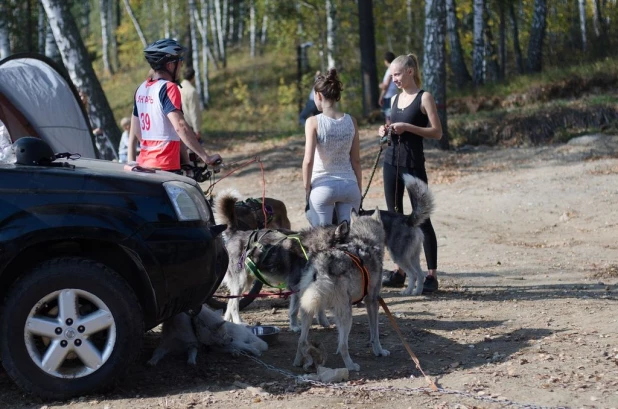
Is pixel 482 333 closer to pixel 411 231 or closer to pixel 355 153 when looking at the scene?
pixel 411 231

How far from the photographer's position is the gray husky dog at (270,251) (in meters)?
6.21

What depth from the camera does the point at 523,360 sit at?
19.4ft

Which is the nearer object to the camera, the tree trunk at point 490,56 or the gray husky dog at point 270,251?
the gray husky dog at point 270,251

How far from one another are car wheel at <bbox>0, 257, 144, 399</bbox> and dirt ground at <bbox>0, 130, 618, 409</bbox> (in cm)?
15

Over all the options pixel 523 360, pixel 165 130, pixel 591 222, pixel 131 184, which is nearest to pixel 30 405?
pixel 131 184

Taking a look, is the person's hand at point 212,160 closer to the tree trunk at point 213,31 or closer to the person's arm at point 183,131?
the person's arm at point 183,131

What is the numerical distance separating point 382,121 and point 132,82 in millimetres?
34092

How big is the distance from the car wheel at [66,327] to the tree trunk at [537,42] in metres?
23.9

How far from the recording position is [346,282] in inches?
235

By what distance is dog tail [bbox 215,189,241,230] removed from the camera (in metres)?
6.91

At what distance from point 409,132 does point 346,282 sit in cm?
261

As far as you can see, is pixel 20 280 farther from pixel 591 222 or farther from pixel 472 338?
pixel 591 222

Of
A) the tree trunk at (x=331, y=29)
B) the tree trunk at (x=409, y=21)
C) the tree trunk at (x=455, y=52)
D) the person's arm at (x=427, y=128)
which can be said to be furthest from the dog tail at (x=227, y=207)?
the tree trunk at (x=409, y=21)

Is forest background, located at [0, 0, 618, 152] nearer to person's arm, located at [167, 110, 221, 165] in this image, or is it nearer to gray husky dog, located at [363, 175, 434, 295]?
gray husky dog, located at [363, 175, 434, 295]
